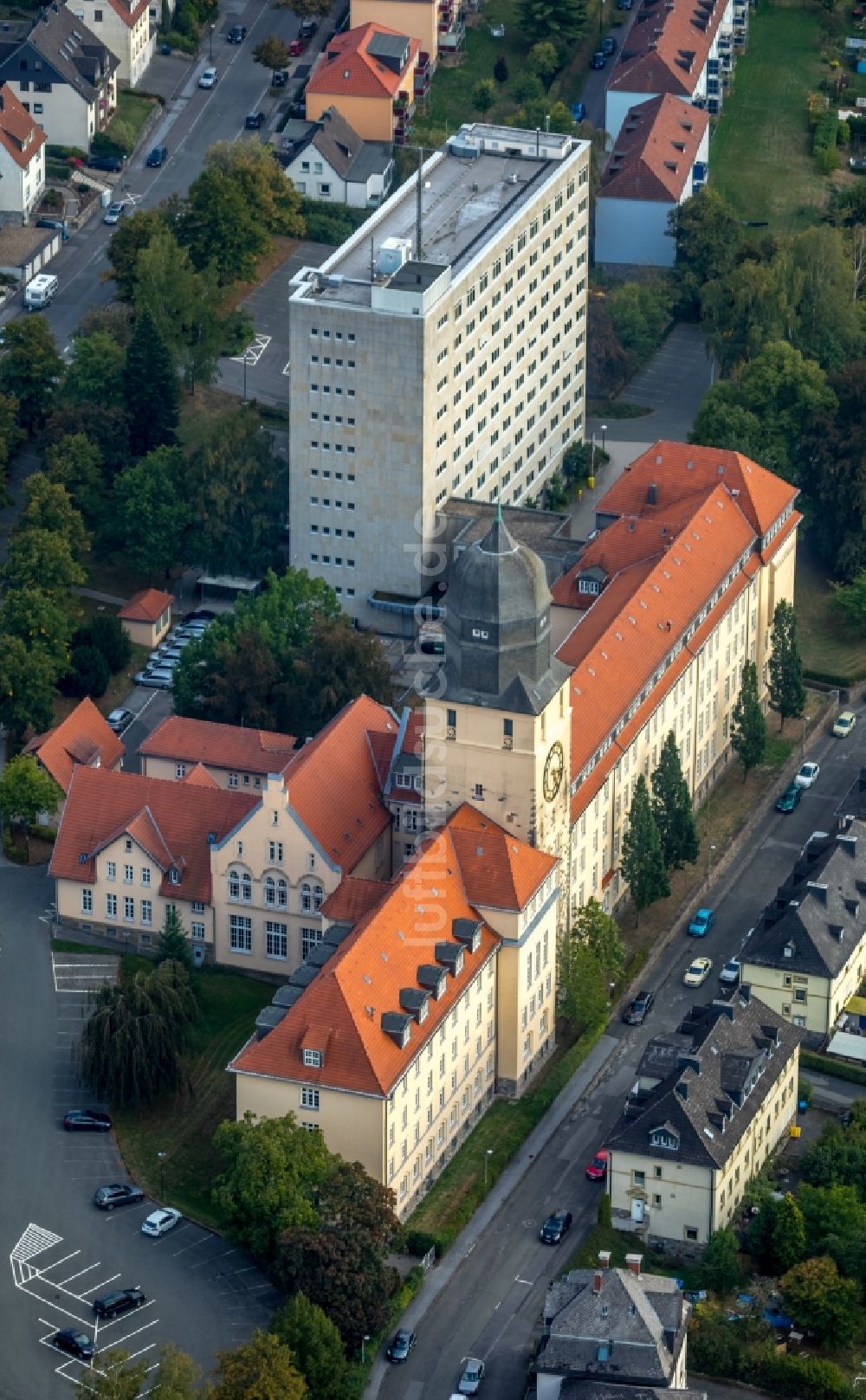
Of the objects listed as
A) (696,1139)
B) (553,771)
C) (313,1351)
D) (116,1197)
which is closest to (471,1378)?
(313,1351)

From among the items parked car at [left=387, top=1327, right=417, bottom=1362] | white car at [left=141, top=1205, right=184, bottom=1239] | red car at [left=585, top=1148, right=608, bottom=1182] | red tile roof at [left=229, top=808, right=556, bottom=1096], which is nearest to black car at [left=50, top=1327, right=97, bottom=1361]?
white car at [left=141, top=1205, right=184, bottom=1239]

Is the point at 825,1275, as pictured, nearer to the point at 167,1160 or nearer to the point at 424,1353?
the point at 424,1353

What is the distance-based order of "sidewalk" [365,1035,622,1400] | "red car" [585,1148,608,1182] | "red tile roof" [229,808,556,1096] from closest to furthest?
1. "sidewalk" [365,1035,622,1400]
2. "red tile roof" [229,808,556,1096]
3. "red car" [585,1148,608,1182]

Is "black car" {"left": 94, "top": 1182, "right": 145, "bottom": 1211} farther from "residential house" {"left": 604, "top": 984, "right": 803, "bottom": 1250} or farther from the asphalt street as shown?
"residential house" {"left": 604, "top": 984, "right": 803, "bottom": 1250}

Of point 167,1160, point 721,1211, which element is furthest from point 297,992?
point 721,1211

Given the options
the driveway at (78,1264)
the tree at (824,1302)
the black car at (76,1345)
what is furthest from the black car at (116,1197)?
the tree at (824,1302)

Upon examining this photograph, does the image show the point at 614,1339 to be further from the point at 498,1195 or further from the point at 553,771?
the point at 553,771
